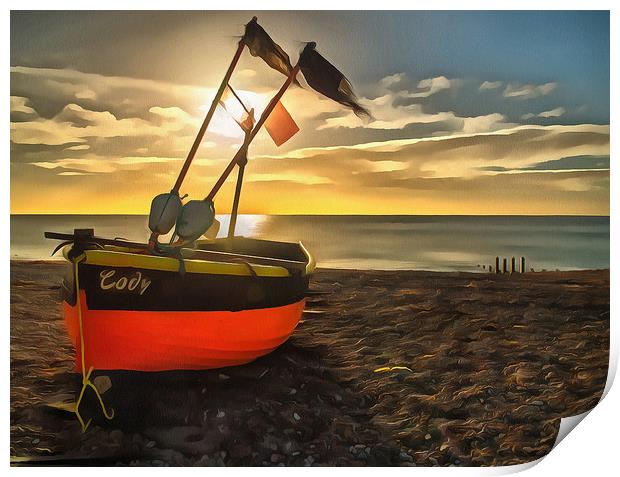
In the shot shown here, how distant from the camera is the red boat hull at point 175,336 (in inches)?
111

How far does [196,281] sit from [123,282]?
262 mm

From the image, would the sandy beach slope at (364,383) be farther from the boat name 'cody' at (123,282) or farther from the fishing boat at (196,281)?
the boat name 'cody' at (123,282)

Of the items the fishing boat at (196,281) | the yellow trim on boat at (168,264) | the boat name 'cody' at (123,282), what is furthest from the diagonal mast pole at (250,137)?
the boat name 'cody' at (123,282)

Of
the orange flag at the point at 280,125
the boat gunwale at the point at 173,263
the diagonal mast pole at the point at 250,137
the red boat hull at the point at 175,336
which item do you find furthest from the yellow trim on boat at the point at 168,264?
the orange flag at the point at 280,125

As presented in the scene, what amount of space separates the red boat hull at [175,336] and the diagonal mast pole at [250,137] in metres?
→ 0.48

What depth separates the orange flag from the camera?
Result: 2922 mm

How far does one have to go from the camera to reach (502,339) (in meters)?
2.99

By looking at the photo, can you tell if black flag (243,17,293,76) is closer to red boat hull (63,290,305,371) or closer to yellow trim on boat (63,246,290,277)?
yellow trim on boat (63,246,290,277)

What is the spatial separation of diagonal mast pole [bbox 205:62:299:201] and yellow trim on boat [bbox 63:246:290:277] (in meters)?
0.27

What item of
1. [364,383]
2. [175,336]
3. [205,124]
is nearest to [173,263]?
[175,336]

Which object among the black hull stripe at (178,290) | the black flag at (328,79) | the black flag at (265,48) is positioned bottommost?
the black hull stripe at (178,290)

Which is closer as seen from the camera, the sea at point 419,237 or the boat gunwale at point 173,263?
the boat gunwale at point 173,263

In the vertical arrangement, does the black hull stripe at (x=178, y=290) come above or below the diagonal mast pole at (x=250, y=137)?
below
